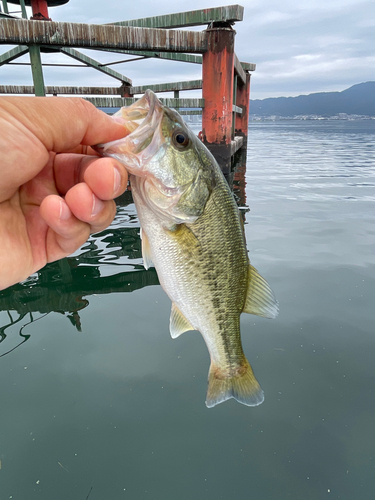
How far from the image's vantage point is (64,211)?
1.98 meters

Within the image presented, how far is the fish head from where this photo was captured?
6.43ft

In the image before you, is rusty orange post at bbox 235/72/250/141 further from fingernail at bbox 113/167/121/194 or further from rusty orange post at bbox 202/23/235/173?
fingernail at bbox 113/167/121/194

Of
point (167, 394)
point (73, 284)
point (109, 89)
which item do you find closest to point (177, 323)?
point (167, 394)

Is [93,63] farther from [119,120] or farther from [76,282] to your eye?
[119,120]

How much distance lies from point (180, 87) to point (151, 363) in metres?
15.3

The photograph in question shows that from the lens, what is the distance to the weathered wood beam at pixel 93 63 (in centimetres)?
1217

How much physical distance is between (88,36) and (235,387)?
311 inches

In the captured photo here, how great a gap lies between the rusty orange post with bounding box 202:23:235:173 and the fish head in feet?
26.9

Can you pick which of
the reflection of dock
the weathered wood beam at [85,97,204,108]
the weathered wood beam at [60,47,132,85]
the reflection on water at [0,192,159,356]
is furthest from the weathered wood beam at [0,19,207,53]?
the weathered wood beam at [60,47,132,85]

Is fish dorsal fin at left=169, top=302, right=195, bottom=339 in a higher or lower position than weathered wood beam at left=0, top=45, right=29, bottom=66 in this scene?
lower

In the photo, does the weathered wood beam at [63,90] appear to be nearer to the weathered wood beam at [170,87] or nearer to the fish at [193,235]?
the weathered wood beam at [170,87]

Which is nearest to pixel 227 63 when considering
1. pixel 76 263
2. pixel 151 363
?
pixel 76 263

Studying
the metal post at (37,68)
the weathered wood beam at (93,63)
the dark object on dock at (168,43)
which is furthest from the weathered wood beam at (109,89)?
the metal post at (37,68)

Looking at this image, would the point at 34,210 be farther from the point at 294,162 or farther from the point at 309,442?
the point at 294,162
